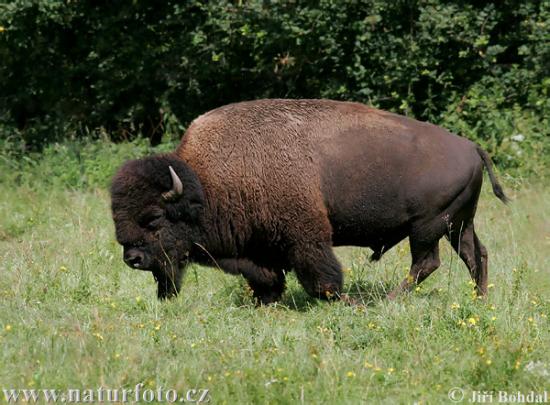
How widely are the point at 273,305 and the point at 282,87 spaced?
6.79m

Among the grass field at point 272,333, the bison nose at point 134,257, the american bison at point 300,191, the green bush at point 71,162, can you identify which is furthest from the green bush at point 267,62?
the bison nose at point 134,257

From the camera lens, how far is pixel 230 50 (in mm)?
13000

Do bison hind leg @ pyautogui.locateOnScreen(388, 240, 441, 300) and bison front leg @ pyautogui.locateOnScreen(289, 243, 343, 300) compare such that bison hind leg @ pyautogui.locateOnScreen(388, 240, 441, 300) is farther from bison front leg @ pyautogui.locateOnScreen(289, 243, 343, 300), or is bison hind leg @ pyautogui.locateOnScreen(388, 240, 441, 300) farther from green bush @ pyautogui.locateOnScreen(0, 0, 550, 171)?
green bush @ pyautogui.locateOnScreen(0, 0, 550, 171)

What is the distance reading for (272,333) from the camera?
5.90 meters

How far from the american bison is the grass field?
377 mm

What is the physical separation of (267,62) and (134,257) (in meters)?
6.77

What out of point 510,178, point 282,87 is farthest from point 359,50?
point 510,178

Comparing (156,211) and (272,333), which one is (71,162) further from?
(272,333)

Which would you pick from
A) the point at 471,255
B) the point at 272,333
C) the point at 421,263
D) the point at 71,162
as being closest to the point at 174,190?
the point at 272,333

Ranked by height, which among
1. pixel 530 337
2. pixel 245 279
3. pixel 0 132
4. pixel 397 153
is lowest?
pixel 0 132

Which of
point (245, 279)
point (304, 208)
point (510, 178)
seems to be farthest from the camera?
point (510, 178)

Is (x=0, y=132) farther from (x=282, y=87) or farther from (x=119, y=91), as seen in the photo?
(x=282, y=87)

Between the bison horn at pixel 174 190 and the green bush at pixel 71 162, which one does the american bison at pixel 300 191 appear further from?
the green bush at pixel 71 162

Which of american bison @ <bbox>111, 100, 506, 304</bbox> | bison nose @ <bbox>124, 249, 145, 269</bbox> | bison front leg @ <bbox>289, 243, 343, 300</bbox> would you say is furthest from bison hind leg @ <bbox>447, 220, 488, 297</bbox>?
bison nose @ <bbox>124, 249, 145, 269</bbox>
